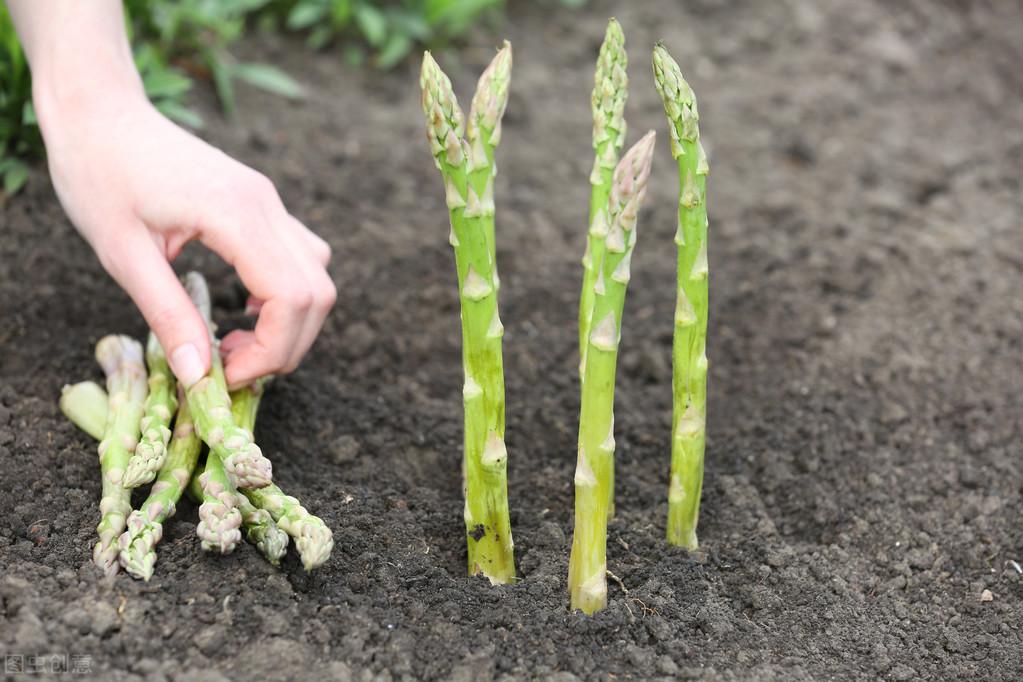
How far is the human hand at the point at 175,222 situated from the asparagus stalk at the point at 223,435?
0.12 ft

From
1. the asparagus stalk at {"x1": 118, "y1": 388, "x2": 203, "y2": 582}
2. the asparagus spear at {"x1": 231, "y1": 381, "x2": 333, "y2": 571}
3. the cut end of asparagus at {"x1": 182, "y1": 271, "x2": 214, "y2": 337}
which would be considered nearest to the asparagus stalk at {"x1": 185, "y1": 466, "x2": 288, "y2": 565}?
the asparagus spear at {"x1": 231, "y1": 381, "x2": 333, "y2": 571}

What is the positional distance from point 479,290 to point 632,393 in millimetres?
1164

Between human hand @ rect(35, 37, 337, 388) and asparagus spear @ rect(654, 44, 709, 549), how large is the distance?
2.47ft

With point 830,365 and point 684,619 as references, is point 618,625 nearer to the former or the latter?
point 684,619

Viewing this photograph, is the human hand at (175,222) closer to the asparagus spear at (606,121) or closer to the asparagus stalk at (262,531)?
the asparagus stalk at (262,531)

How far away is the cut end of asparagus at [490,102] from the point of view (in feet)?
6.81

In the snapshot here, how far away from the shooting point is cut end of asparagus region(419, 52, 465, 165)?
1866 mm

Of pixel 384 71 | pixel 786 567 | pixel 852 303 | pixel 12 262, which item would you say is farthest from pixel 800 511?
pixel 384 71

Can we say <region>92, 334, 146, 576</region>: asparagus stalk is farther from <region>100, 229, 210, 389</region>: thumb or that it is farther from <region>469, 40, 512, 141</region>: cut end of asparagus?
<region>469, 40, 512, 141</region>: cut end of asparagus

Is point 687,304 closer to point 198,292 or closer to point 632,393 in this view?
point 632,393

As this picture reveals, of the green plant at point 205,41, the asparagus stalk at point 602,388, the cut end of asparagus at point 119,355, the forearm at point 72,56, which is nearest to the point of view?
the asparagus stalk at point 602,388

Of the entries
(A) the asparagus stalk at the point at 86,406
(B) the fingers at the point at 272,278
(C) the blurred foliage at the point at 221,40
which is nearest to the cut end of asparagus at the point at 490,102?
(B) the fingers at the point at 272,278

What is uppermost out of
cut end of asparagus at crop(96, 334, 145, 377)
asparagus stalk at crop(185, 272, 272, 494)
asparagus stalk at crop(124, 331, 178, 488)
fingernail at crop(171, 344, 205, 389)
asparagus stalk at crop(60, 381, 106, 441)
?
fingernail at crop(171, 344, 205, 389)

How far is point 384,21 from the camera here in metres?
4.46
